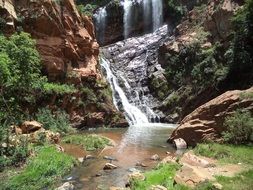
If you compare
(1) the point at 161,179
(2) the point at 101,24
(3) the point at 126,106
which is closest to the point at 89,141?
(1) the point at 161,179

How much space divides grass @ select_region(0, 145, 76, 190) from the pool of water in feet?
1.72

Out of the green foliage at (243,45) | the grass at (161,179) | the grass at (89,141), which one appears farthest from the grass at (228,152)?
the green foliage at (243,45)

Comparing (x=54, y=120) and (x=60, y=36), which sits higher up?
(x=60, y=36)

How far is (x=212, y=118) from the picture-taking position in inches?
857

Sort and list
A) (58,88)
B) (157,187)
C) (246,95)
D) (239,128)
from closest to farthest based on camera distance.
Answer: (157,187)
(239,128)
(246,95)
(58,88)

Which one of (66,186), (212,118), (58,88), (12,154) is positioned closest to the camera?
(66,186)

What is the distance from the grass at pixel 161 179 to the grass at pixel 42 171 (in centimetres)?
335

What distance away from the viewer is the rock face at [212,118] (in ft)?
68.4

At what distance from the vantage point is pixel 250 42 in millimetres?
34781

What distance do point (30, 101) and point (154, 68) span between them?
65.5 ft

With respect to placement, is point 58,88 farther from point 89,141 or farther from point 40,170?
point 40,170

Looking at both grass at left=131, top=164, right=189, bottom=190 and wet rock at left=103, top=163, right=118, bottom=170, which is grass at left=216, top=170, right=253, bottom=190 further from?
wet rock at left=103, top=163, right=118, bottom=170

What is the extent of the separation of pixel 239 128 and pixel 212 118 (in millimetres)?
3238

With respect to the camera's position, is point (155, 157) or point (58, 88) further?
point (58, 88)
